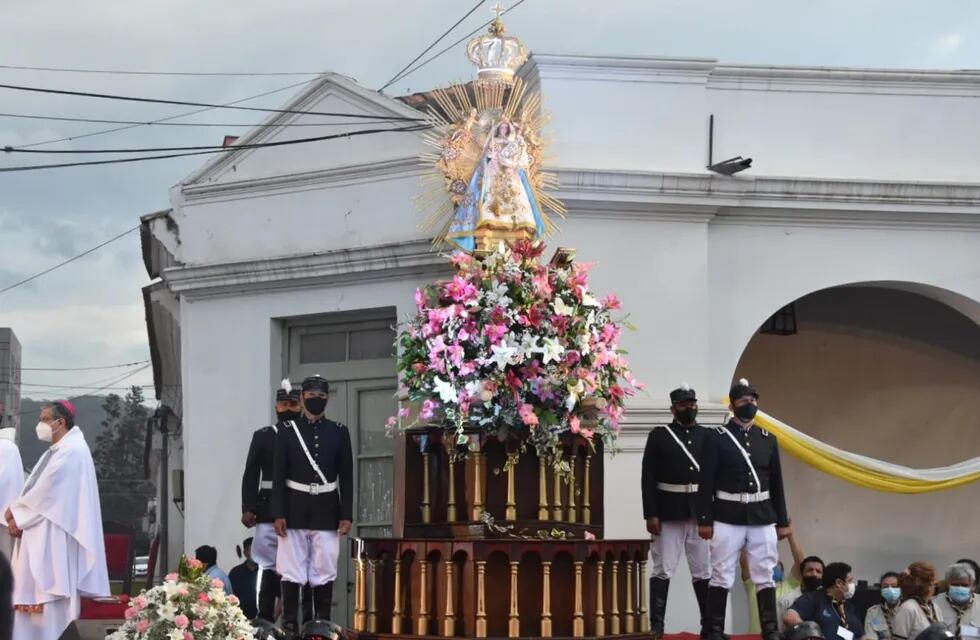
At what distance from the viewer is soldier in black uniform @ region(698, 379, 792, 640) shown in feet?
40.1

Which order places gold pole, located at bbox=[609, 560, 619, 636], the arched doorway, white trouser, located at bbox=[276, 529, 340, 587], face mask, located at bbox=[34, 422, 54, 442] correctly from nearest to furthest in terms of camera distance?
1. gold pole, located at bbox=[609, 560, 619, 636]
2. face mask, located at bbox=[34, 422, 54, 442]
3. white trouser, located at bbox=[276, 529, 340, 587]
4. the arched doorway

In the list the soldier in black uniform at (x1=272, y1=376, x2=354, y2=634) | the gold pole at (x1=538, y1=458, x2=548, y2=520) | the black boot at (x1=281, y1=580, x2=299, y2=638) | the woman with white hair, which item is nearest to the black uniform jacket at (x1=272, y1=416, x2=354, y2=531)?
the soldier in black uniform at (x1=272, y1=376, x2=354, y2=634)

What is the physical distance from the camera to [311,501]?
12.2 meters

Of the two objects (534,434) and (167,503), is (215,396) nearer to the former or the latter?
(167,503)

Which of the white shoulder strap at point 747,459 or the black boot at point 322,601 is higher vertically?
the white shoulder strap at point 747,459

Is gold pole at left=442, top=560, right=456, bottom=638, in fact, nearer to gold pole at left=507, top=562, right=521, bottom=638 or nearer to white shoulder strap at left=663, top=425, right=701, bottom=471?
gold pole at left=507, top=562, right=521, bottom=638

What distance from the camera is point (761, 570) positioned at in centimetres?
1229

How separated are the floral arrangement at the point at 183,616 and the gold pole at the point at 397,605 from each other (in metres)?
2.42

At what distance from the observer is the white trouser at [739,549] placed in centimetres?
1226

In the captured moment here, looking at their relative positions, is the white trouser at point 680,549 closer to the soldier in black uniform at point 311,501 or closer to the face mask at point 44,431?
the soldier in black uniform at point 311,501

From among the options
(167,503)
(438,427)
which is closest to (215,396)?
(167,503)

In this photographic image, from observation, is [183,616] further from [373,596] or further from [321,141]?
[321,141]

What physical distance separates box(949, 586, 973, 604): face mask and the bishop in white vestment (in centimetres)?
689

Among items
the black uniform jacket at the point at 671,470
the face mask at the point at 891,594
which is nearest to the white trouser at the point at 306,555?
the black uniform jacket at the point at 671,470
